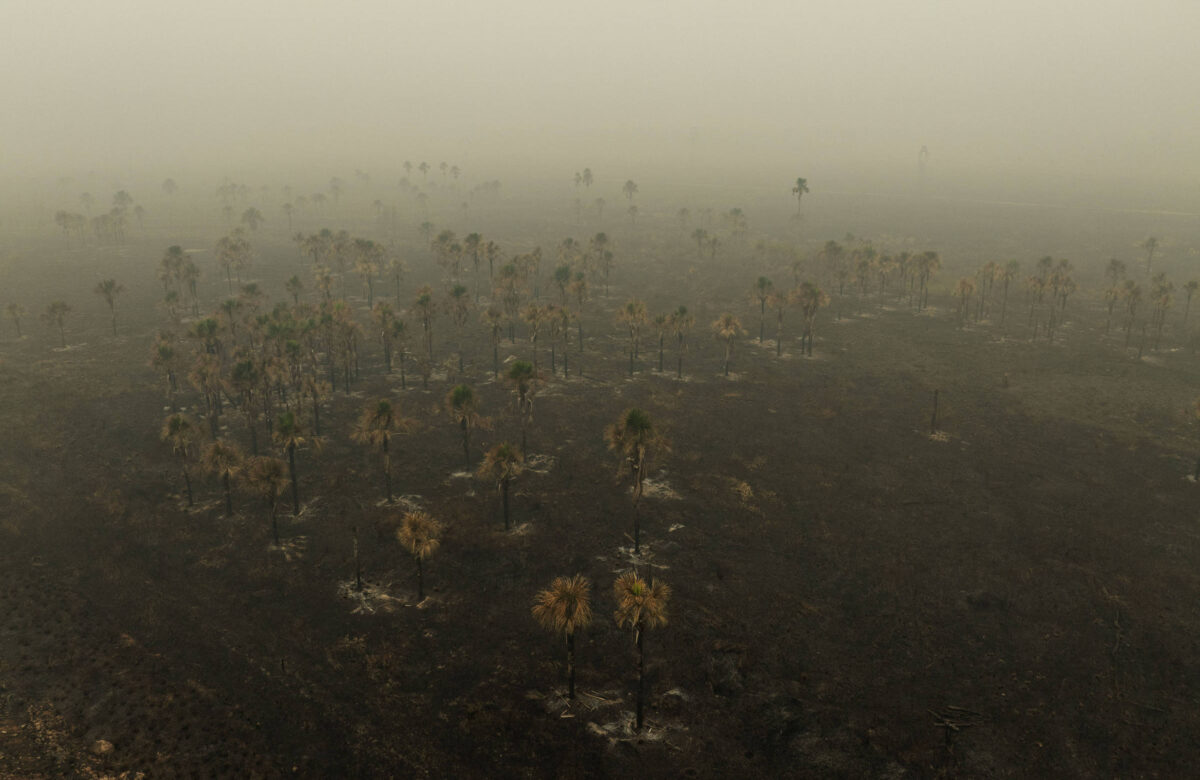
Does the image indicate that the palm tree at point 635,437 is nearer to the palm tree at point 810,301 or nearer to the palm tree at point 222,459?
the palm tree at point 222,459

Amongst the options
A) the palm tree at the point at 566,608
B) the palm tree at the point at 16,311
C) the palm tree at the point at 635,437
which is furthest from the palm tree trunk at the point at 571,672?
the palm tree at the point at 16,311

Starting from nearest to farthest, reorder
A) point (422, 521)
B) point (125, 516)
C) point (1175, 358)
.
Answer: point (422, 521) → point (125, 516) → point (1175, 358)

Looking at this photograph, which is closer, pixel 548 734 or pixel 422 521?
pixel 548 734

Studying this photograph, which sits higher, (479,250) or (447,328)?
(479,250)

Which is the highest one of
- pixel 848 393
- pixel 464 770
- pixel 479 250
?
pixel 479 250

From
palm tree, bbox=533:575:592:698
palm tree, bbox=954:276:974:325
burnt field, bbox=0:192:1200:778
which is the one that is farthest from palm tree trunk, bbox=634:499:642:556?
palm tree, bbox=954:276:974:325

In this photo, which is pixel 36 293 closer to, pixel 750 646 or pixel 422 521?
pixel 422 521

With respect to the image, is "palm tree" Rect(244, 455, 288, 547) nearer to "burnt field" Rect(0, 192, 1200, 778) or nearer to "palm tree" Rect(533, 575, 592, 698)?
"burnt field" Rect(0, 192, 1200, 778)

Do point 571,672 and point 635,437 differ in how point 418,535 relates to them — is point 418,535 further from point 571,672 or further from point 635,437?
point 635,437

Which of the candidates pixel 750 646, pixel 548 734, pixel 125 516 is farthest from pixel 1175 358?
pixel 125 516
